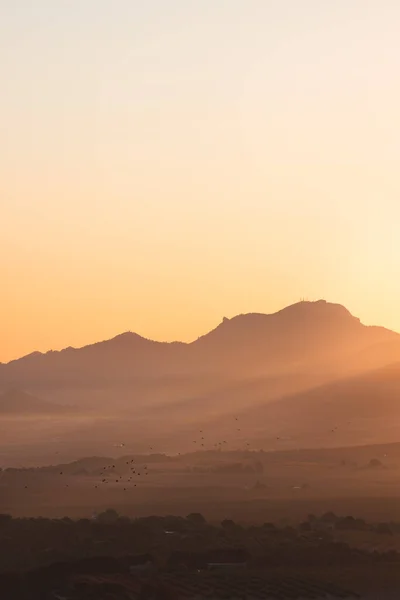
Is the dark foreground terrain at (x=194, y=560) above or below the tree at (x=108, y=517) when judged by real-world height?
below

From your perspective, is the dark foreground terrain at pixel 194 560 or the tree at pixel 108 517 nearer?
the dark foreground terrain at pixel 194 560

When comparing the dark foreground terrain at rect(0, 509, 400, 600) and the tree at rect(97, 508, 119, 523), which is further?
the tree at rect(97, 508, 119, 523)

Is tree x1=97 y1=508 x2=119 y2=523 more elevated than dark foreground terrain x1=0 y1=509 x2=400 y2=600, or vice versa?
tree x1=97 y1=508 x2=119 y2=523

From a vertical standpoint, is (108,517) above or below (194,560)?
above

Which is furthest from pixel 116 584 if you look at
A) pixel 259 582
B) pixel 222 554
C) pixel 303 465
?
pixel 303 465

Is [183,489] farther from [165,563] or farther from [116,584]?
[116,584]

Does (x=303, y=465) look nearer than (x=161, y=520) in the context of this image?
No

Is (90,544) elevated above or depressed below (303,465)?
below

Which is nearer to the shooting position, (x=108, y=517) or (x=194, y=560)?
(x=194, y=560)

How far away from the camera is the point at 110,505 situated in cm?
11775

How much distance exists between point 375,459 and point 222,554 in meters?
117

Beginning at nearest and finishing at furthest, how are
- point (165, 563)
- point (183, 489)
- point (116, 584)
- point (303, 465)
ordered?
point (116, 584) < point (165, 563) < point (183, 489) < point (303, 465)

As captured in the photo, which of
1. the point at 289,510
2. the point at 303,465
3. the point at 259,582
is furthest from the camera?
the point at 303,465

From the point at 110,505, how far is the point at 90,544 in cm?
4073
